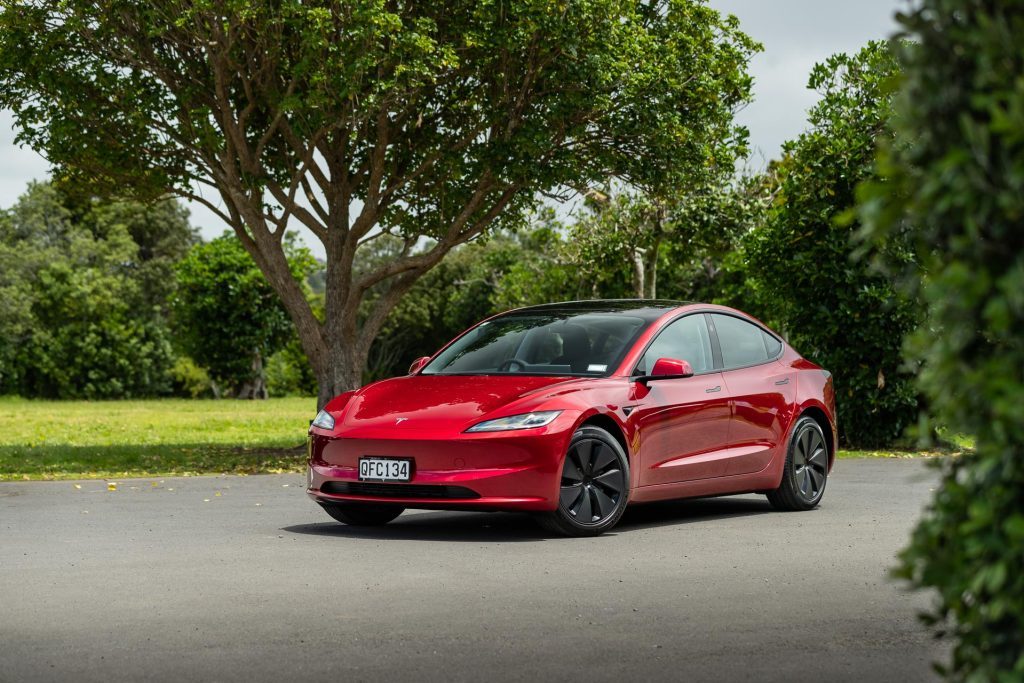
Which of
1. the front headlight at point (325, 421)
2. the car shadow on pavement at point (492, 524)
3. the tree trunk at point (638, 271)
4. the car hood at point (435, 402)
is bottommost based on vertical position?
the car shadow on pavement at point (492, 524)

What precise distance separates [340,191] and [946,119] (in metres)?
17.6

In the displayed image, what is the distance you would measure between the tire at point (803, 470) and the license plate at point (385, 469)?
347 cm

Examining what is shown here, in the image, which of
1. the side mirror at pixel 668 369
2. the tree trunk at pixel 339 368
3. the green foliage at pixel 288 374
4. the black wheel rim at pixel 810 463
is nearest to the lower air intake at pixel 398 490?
the side mirror at pixel 668 369

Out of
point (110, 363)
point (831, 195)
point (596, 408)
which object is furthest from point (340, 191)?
point (110, 363)

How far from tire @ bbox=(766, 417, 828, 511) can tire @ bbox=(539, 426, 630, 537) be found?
2128 mm

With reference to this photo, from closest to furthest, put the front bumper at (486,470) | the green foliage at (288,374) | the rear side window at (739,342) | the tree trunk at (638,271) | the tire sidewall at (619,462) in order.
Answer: the front bumper at (486,470) → the tire sidewall at (619,462) → the rear side window at (739,342) → the tree trunk at (638,271) → the green foliage at (288,374)

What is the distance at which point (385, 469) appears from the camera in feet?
30.2

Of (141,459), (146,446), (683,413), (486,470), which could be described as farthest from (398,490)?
(146,446)

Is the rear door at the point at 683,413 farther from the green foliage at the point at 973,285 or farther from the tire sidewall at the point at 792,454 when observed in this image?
the green foliage at the point at 973,285

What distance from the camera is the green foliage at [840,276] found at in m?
18.5

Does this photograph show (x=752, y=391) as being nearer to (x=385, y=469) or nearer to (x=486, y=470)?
(x=486, y=470)

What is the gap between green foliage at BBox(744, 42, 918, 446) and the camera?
18.5 m

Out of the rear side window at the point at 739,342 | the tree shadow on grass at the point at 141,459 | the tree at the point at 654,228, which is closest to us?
the rear side window at the point at 739,342

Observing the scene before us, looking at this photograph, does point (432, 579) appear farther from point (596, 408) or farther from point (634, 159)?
point (634, 159)
